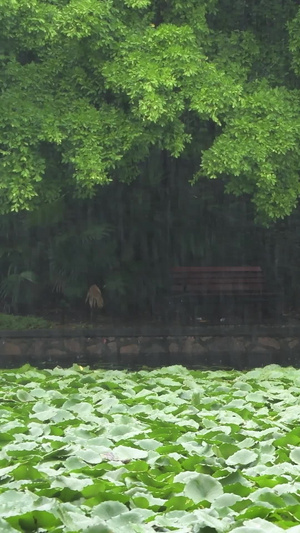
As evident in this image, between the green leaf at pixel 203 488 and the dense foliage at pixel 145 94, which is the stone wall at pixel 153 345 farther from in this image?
the green leaf at pixel 203 488

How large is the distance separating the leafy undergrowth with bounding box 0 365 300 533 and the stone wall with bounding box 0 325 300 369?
21.6 ft

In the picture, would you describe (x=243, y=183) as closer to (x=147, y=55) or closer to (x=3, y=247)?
(x=147, y=55)

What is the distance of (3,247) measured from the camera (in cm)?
1576

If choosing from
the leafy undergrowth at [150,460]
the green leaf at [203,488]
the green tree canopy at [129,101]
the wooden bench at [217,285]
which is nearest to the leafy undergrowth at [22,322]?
the wooden bench at [217,285]

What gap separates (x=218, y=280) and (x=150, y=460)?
12170 mm

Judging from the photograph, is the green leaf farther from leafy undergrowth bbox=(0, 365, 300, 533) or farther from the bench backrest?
the bench backrest

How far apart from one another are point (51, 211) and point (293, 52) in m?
5.19

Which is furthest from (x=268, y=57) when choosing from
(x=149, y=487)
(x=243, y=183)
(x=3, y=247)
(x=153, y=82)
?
(x=149, y=487)

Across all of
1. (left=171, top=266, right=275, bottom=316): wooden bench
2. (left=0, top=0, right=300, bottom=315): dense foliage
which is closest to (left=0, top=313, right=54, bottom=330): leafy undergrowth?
(left=171, top=266, right=275, bottom=316): wooden bench

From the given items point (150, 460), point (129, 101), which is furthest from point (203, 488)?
point (129, 101)

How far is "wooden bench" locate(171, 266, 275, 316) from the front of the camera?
16030mm

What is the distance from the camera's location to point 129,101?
10.1 metres

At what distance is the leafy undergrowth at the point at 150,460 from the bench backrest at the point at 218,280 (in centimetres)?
938

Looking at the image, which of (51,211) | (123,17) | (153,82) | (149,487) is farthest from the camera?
(51,211)
